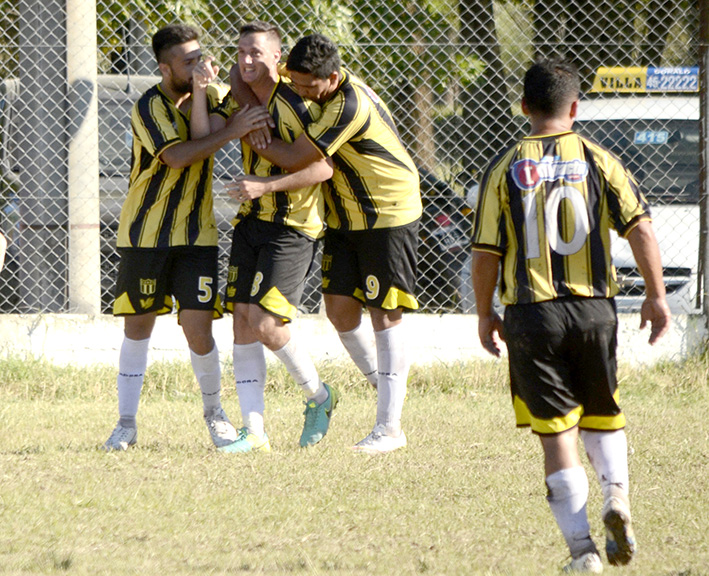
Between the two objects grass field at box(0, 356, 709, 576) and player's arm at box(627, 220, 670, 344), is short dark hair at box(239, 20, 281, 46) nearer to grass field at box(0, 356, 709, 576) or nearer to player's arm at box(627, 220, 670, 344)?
grass field at box(0, 356, 709, 576)

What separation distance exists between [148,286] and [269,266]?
0.63m

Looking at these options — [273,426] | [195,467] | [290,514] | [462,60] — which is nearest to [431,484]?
[290,514]

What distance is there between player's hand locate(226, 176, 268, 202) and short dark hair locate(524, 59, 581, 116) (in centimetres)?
175

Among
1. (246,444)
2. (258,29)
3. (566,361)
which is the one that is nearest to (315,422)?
(246,444)

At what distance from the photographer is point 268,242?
4867 mm

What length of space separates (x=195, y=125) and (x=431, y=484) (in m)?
2.03

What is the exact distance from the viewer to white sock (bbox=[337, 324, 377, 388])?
208 inches

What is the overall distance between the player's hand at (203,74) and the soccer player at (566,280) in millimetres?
1953

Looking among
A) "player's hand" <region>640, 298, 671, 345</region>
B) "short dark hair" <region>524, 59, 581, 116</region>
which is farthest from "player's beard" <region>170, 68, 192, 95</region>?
"player's hand" <region>640, 298, 671, 345</region>

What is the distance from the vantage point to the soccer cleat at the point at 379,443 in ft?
16.2

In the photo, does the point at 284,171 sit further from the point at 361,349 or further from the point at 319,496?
the point at 319,496

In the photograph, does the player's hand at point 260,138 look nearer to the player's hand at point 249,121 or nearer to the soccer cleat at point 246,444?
the player's hand at point 249,121

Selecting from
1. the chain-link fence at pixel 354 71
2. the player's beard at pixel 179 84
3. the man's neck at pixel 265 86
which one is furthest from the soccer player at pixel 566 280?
the chain-link fence at pixel 354 71

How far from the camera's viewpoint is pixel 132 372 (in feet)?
16.8
